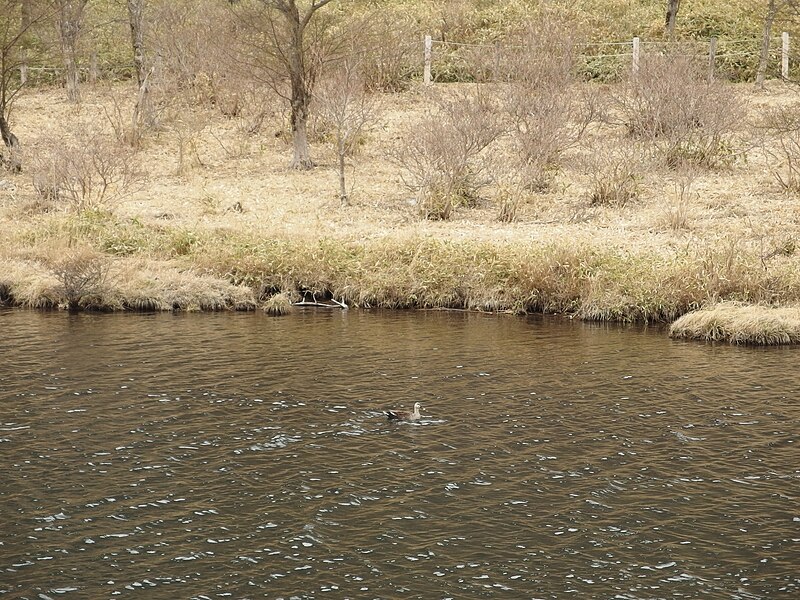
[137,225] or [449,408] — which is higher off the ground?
[137,225]

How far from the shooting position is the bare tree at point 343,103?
28.0 meters

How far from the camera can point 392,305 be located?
2166 cm

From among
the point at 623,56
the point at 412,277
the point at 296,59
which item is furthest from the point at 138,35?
the point at 412,277

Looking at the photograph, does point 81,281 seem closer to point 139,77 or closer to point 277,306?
point 277,306

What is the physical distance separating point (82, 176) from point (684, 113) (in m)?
16.5

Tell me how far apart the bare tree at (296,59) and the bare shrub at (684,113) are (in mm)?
9775

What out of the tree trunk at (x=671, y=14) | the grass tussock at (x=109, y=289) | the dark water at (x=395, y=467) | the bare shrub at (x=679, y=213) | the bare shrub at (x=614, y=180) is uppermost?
the tree trunk at (x=671, y=14)

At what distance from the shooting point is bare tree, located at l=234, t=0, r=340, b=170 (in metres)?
30.5

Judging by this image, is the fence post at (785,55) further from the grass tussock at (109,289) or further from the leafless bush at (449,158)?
the grass tussock at (109,289)

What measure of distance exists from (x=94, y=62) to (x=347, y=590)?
119 feet

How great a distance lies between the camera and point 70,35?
123ft

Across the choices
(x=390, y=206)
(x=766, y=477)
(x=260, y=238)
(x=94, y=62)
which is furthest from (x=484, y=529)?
(x=94, y=62)

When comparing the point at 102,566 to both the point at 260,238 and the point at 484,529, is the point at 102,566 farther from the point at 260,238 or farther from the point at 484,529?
the point at 260,238

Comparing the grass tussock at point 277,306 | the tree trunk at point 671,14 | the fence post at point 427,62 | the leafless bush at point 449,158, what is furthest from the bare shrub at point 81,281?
the tree trunk at point 671,14
